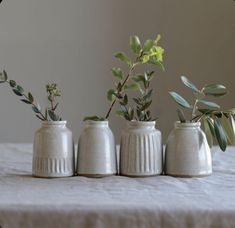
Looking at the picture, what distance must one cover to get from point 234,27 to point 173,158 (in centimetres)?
184

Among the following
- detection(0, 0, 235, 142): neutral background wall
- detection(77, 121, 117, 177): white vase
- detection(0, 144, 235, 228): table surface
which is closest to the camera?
detection(0, 144, 235, 228): table surface

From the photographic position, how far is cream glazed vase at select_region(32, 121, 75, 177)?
108 cm

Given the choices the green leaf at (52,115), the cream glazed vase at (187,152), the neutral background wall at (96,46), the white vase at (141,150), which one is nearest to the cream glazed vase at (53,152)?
the green leaf at (52,115)

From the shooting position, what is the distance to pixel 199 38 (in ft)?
9.07

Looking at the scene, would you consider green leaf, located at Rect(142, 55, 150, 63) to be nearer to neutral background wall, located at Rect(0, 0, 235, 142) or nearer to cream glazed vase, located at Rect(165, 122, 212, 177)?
cream glazed vase, located at Rect(165, 122, 212, 177)

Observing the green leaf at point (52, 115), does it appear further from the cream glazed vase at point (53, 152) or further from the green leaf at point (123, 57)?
the green leaf at point (123, 57)

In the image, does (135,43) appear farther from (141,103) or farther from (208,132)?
(208,132)

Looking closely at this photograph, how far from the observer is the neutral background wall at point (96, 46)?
2752 mm

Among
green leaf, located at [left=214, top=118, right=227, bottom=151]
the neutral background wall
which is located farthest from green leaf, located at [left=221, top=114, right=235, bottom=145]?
the neutral background wall

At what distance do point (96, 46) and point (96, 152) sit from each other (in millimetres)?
A: 1775

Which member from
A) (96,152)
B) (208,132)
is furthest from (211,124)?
(96,152)

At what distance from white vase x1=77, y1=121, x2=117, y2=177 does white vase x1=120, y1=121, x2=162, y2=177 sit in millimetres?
31

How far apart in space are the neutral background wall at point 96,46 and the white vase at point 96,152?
1688 mm

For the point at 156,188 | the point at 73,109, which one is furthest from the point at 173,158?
the point at 73,109
